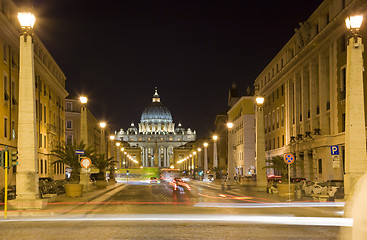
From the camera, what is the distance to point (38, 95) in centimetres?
5444

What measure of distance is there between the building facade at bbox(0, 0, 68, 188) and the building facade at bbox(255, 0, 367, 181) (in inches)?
778

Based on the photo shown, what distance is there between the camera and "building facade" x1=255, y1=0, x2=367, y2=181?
1694 inches

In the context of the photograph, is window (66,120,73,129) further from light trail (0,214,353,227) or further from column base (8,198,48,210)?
light trail (0,214,353,227)

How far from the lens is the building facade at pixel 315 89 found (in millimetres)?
43031

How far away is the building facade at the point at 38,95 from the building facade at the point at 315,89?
19750mm

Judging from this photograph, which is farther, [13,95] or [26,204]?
[13,95]

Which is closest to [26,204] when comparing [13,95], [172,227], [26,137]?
[26,137]

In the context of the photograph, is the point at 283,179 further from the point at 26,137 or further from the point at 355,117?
Result: the point at 26,137

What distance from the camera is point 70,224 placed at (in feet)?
53.6

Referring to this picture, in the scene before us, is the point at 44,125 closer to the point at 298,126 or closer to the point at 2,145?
the point at 2,145

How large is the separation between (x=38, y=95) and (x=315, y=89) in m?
28.6

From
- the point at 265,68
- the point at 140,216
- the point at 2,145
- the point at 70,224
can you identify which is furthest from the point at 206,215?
the point at 265,68

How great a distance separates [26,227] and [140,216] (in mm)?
4564

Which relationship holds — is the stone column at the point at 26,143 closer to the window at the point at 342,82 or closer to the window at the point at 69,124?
the window at the point at 342,82
